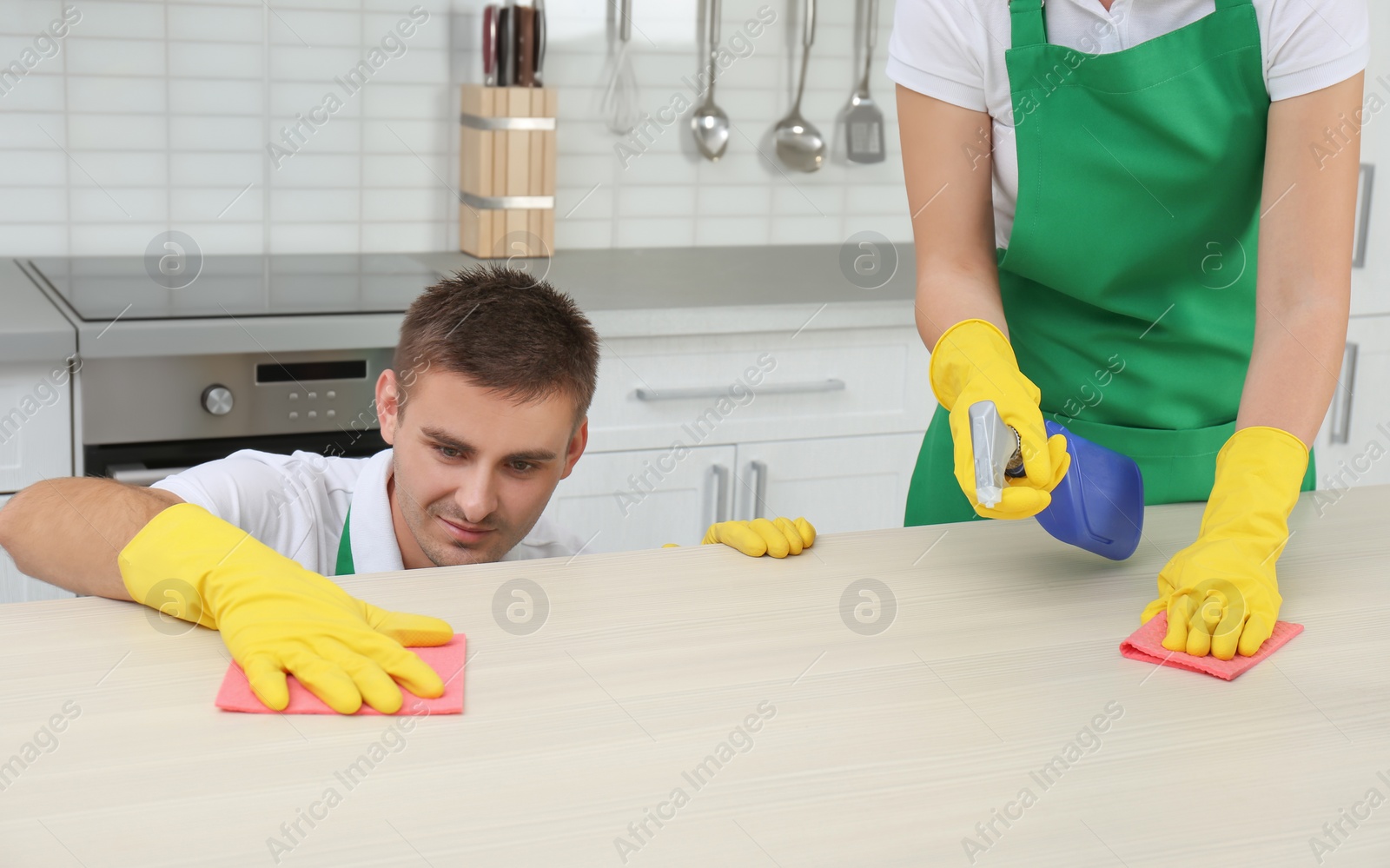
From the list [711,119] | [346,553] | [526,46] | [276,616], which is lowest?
[346,553]

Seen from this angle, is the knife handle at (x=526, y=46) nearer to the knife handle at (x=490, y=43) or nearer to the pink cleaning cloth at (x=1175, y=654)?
the knife handle at (x=490, y=43)

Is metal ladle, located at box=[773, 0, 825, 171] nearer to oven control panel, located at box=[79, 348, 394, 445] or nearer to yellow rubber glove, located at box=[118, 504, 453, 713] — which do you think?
oven control panel, located at box=[79, 348, 394, 445]

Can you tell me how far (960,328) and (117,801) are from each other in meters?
0.72

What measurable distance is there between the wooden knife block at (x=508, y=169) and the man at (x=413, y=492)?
3.18 feet

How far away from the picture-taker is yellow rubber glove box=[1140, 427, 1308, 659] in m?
0.86

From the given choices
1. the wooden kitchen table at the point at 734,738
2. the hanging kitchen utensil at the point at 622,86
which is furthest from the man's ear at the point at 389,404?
the hanging kitchen utensil at the point at 622,86

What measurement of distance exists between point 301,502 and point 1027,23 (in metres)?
0.80

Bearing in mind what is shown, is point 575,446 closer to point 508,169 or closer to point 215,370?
point 215,370

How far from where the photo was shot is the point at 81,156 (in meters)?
2.11

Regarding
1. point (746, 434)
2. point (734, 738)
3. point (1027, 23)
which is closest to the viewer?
point (734, 738)

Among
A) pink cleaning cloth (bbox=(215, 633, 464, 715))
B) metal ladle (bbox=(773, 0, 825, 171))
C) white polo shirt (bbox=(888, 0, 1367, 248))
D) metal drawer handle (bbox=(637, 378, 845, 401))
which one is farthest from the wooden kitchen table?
metal ladle (bbox=(773, 0, 825, 171))

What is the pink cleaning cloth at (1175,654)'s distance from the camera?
2.74ft

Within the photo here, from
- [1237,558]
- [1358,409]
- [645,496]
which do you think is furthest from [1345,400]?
[1237,558]

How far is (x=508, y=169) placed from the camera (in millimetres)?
2221
